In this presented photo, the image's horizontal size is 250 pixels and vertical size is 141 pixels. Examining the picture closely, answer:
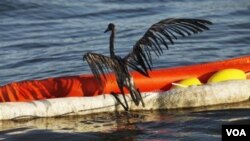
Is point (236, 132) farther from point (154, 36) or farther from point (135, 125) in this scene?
point (154, 36)

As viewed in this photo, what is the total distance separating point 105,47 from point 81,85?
5.49 metres

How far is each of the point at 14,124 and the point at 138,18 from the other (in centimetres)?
1046

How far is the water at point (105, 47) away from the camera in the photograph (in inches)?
370

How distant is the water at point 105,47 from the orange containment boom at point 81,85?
1.80 feet

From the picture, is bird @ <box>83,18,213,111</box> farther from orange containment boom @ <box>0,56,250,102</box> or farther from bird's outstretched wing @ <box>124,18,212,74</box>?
orange containment boom @ <box>0,56,250,102</box>

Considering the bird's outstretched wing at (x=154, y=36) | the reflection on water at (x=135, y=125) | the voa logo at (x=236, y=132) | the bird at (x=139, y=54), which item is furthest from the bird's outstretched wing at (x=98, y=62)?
the voa logo at (x=236, y=132)

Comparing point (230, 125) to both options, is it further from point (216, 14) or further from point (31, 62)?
point (216, 14)

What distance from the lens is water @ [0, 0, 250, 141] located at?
9.41 m

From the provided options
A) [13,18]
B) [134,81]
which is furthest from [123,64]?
[13,18]

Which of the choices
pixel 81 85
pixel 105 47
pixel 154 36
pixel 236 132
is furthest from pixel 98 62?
pixel 105 47

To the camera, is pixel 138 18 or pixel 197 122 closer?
Answer: pixel 197 122

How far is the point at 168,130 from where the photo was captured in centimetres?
927

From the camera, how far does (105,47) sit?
52.6ft

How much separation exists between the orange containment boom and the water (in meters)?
0.55
